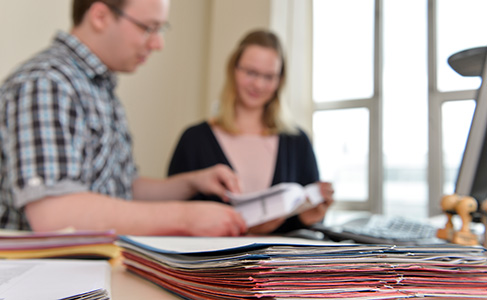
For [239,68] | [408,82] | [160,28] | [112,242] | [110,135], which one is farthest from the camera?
[408,82]

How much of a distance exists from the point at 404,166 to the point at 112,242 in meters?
2.75

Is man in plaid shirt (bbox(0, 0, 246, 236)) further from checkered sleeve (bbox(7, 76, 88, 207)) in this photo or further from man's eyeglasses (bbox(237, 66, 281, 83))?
man's eyeglasses (bbox(237, 66, 281, 83))

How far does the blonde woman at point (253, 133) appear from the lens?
1704 millimetres

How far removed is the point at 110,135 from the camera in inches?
43.4

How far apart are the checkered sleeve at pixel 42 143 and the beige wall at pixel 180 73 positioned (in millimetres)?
1435

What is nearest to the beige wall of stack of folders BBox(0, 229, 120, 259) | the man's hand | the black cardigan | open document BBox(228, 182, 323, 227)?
the black cardigan

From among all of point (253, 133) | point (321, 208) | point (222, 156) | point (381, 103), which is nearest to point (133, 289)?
point (321, 208)

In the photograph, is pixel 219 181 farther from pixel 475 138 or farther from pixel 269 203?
pixel 475 138

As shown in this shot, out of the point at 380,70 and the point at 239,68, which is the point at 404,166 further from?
the point at 239,68

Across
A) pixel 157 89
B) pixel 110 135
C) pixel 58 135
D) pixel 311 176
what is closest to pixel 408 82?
pixel 311 176

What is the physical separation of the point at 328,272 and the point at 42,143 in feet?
2.27

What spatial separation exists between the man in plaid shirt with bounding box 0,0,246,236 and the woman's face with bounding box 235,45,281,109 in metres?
0.58

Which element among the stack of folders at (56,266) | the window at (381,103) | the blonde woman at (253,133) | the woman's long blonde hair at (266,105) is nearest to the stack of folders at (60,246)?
the stack of folders at (56,266)

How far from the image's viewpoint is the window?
2.79 meters
